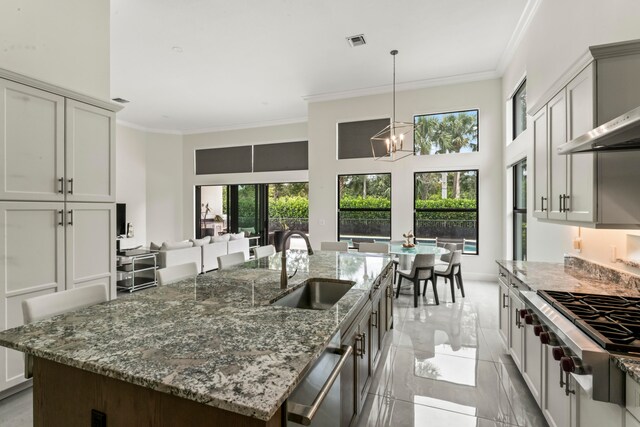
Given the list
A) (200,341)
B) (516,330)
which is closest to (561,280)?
(516,330)

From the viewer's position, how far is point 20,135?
7.61ft

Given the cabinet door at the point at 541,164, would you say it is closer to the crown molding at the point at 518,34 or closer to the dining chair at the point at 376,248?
the dining chair at the point at 376,248

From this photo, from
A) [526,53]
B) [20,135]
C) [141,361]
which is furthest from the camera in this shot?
[526,53]

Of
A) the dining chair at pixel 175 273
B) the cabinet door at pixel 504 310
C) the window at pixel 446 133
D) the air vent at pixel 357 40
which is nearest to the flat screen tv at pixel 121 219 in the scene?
the dining chair at pixel 175 273

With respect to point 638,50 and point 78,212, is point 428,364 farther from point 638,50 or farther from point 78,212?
point 78,212

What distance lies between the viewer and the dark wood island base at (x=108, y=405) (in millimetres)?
914

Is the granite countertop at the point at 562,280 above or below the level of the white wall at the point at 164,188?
below

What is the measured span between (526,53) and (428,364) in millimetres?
4198

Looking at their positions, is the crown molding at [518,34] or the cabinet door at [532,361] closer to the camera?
the cabinet door at [532,361]

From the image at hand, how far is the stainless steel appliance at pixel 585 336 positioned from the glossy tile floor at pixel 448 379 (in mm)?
789

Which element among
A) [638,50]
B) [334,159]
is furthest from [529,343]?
[334,159]

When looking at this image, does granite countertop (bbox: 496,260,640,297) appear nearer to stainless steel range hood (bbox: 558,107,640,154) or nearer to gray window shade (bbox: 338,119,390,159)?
stainless steel range hood (bbox: 558,107,640,154)

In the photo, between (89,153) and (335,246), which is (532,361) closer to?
(335,246)

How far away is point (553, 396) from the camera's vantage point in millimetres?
Answer: 1740
